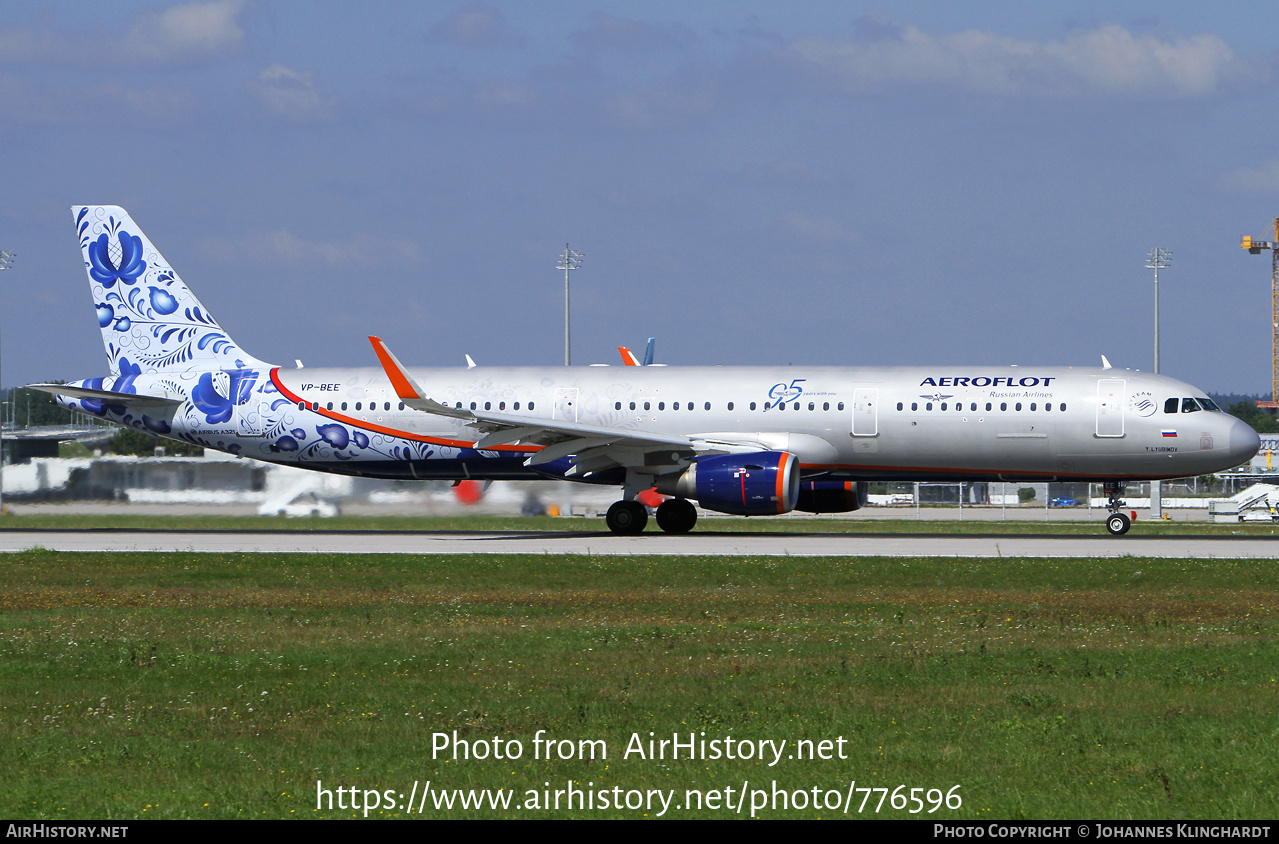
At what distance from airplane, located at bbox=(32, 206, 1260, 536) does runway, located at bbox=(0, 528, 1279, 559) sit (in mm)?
1318

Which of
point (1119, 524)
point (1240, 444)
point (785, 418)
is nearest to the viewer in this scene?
point (1240, 444)

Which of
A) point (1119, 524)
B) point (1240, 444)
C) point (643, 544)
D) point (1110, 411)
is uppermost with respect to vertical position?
point (1110, 411)

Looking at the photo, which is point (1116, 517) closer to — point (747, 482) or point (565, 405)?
point (747, 482)

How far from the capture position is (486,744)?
9.81 metres

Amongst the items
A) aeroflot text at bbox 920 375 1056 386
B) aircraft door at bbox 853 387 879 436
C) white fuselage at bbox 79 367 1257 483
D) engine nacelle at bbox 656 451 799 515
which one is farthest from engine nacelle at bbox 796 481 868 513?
aeroflot text at bbox 920 375 1056 386

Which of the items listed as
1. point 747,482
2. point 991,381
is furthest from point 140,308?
point 991,381

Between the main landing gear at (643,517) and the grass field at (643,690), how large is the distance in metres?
11.2

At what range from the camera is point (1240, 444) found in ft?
99.3

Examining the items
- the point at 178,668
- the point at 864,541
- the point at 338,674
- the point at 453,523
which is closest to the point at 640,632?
the point at 338,674

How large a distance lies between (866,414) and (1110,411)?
5.14 m

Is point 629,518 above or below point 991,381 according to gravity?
below

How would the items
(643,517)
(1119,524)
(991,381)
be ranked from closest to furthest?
(991,381)
(1119,524)
(643,517)
